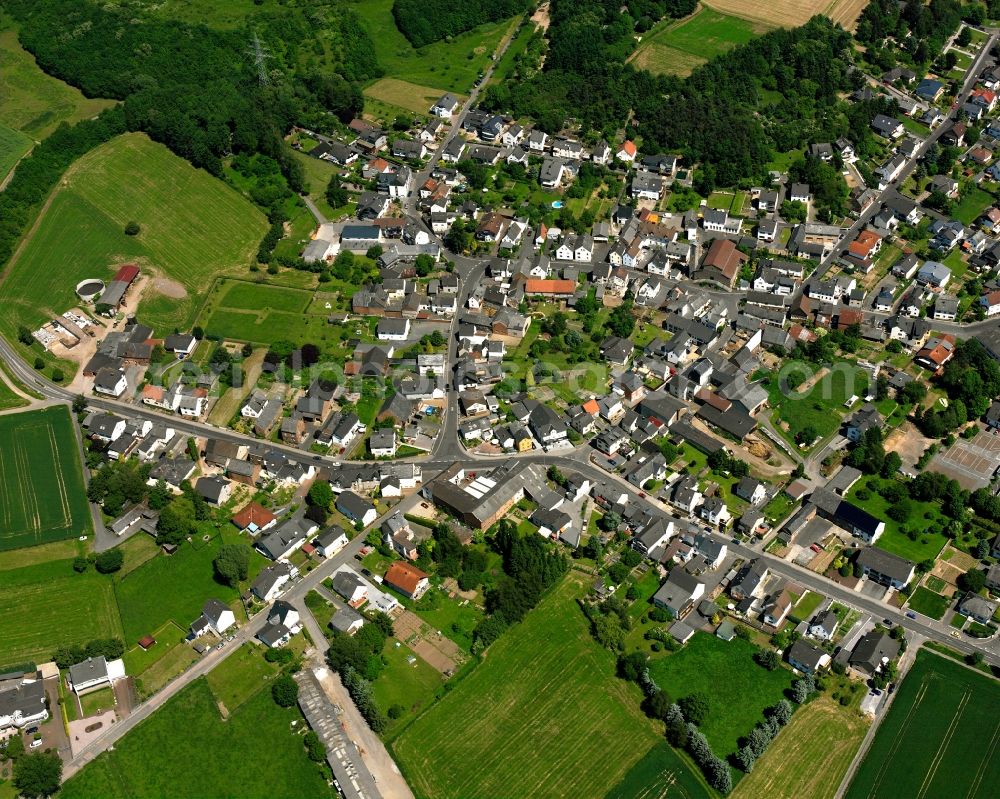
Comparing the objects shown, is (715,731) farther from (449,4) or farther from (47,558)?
(449,4)

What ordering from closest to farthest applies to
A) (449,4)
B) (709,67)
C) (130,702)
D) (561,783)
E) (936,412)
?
(561,783) → (130,702) → (936,412) → (709,67) → (449,4)

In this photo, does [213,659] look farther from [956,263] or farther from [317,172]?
[956,263]

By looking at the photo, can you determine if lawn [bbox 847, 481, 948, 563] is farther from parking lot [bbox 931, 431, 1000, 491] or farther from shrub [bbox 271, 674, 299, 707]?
shrub [bbox 271, 674, 299, 707]

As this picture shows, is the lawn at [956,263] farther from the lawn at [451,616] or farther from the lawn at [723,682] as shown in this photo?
the lawn at [451,616]

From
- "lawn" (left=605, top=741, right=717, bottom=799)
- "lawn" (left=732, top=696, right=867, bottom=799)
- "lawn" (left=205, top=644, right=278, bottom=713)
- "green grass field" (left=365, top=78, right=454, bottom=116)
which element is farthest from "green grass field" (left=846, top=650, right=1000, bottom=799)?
"green grass field" (left=365, top=78, right=454, bottom=116)

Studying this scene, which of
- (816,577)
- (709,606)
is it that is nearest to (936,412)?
(816,577)

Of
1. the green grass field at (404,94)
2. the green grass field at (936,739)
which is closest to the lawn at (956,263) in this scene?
the green grass field at (936,739)
